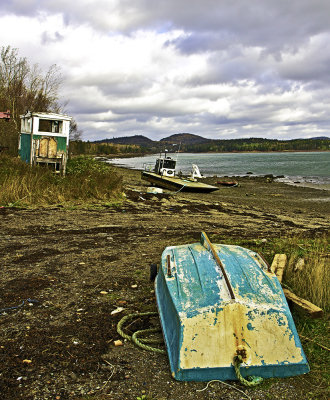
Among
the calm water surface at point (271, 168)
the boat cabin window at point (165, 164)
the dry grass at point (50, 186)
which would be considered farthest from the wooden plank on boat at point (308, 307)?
the calm water surface at point (271, 168)

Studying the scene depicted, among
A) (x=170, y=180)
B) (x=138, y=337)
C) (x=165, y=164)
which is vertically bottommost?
(x=138, y=337)

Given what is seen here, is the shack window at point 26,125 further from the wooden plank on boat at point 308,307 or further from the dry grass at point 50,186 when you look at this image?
the wooden plank on boat at point 308,307

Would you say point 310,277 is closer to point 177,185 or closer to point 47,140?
point 47,140

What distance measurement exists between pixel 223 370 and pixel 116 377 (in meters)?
1.00

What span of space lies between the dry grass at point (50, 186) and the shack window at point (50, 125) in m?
2.13

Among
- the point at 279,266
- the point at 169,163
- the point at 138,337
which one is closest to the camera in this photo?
the point at 138,337

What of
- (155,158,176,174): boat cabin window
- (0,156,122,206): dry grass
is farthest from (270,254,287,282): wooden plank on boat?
(155,158,176,174): boat cabin window

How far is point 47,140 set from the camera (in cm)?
1538

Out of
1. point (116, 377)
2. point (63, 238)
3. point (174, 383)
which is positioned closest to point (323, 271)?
point (174, 383)

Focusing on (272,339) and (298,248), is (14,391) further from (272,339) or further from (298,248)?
(298,248)

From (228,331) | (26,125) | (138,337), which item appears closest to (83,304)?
(138,337)

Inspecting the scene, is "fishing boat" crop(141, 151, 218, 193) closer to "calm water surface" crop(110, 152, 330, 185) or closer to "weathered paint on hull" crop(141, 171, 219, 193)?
"weathered paint on hull" crop(141, 171, 219, 193)

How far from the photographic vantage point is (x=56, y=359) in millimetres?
3639

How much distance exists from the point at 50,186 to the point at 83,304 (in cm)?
875
